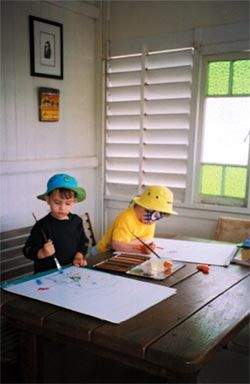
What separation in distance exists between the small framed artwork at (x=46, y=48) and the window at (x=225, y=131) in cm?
104

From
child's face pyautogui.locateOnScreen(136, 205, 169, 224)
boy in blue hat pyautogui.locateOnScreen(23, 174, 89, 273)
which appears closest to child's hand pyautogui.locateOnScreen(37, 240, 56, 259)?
boy in blue hat pyautogui.locateOnScreen(23, 174, 89, 273)

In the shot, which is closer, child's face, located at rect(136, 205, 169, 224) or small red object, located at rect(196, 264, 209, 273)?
Answer: small red object, located at rect(196, 264, 209, 273)

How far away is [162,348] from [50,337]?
0.42 m

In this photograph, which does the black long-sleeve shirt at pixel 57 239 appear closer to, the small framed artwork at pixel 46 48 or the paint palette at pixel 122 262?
the paint palette at pixel 122 262

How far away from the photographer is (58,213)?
191cm

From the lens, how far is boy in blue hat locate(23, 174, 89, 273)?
184cm

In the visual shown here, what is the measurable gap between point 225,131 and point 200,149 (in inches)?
8.3

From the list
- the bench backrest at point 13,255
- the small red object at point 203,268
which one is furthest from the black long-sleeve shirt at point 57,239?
the bench backrest at point 13,255

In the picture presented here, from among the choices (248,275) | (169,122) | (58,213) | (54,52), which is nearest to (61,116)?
(54,52)

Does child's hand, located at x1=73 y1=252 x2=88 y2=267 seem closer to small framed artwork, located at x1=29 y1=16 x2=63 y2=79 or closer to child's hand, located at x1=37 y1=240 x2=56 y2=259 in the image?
child's hand, located at x1=37 y1=240 x2=56 y2=259

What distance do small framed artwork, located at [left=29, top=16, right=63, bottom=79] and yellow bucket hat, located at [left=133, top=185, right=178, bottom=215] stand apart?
4.22 ft

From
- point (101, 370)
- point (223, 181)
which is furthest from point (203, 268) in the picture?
point (223, 181)

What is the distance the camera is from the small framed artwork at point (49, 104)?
110 inches

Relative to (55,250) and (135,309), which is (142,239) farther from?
(135,309)
